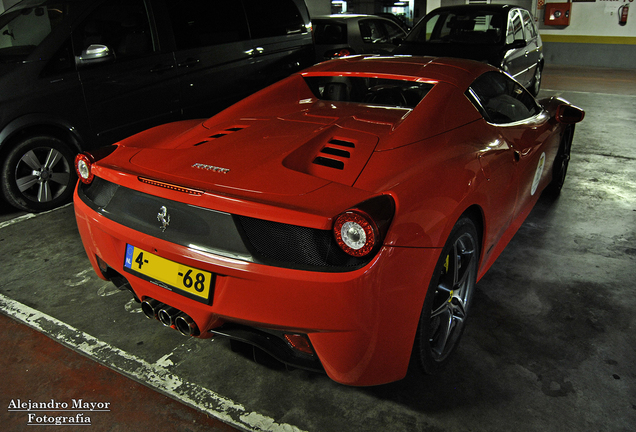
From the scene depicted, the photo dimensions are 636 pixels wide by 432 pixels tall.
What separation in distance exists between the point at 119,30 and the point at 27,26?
0.76 meters

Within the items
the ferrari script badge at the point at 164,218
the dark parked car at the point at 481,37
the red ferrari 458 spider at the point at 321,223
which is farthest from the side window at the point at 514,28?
the ferrari script badge at the point at 164,218

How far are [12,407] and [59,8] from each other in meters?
3.45

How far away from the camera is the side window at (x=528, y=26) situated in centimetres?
776

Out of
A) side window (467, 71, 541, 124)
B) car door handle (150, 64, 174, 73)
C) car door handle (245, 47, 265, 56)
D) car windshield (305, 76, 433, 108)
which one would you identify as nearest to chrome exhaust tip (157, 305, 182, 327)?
car windshield (305, 76, 433, 108)

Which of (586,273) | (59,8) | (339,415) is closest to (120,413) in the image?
(339,415)

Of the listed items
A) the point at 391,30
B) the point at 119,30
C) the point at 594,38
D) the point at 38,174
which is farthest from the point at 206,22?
the point at 594,38

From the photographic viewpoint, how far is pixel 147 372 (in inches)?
83.7

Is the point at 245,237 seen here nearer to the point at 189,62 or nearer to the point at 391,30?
the point at 189,62

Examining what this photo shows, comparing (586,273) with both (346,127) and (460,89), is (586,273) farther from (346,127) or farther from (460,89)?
(346,127)

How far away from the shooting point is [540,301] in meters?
2.63

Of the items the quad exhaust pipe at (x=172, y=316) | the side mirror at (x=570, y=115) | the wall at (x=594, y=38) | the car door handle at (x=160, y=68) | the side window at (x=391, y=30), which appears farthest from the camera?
the wall at (x=594, y=38)

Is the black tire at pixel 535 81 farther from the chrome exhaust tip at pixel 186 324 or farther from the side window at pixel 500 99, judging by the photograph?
the chrome exhaust tip at pixel 186 324

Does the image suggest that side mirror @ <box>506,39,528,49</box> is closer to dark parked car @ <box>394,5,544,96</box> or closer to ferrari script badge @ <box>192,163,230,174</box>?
dark parked car @ <box>394,5,544,96</box>

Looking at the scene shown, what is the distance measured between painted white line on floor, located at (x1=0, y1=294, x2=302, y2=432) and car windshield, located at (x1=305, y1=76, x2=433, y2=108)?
173cm
